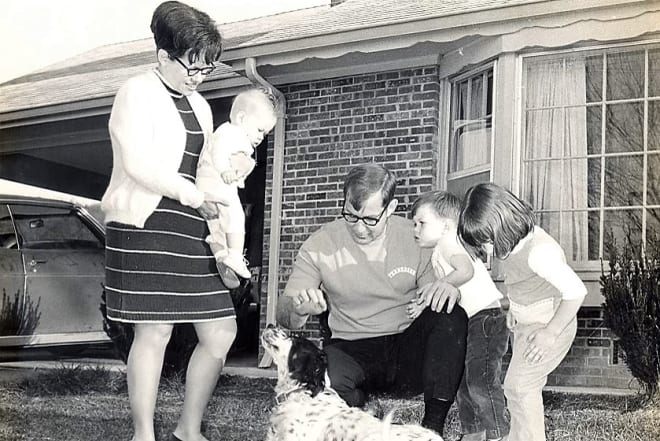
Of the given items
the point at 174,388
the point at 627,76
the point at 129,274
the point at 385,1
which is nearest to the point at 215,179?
the point at 129,274

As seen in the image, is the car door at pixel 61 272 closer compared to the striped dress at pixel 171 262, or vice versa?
the striped dress at pixel 171 262

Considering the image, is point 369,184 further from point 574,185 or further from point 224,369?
point 224,369

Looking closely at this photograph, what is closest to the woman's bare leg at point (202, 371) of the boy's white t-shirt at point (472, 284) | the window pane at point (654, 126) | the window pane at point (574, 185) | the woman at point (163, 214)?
the woman at point (163, 214)

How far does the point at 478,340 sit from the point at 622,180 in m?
0.75

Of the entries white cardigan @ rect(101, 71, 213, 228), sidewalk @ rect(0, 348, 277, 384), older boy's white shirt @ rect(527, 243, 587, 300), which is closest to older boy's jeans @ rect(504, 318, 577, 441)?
older boy's white shirt @ rect(527, 243, 587, 300)

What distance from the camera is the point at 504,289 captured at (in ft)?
9.59

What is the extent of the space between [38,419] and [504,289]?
1.98 m

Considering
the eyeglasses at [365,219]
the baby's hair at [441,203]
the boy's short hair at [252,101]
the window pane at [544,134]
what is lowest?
the eyeglasses at [365,219]

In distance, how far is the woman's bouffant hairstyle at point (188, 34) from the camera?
9.93 feet

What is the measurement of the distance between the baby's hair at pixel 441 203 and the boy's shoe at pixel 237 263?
647 millimetres

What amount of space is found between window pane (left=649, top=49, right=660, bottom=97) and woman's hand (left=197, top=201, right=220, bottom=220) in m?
1.58

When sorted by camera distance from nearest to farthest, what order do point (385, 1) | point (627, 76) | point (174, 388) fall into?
point (627, 76)
point (174, 388)
point (385, 1)

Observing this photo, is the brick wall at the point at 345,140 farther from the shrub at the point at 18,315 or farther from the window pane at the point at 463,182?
the shrub at the point at 18,315

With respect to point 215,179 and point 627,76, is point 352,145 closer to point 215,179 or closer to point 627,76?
point 215,179
